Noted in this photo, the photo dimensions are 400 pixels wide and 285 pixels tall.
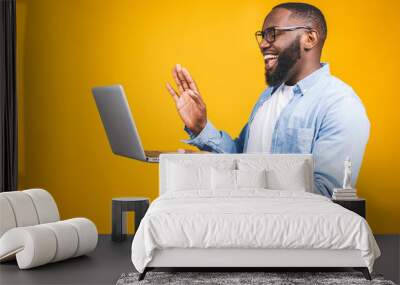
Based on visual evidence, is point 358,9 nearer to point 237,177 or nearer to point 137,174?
point 237,177

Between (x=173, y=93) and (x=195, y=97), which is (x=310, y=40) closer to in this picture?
(x=195, y=97)

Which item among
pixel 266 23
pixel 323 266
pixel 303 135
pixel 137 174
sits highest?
pixel 266 23

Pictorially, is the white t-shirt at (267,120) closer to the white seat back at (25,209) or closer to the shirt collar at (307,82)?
the shirt collar at (307,82)

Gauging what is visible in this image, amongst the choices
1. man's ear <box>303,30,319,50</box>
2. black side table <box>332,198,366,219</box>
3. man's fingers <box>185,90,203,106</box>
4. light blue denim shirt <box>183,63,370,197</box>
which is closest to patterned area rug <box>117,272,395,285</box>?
black side table <box>332,198,366,219</box>

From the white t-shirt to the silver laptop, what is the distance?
1.02 m

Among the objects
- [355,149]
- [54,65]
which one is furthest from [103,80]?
[355,149]

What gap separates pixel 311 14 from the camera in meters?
6.93

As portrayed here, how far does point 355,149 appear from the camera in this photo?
6891mm

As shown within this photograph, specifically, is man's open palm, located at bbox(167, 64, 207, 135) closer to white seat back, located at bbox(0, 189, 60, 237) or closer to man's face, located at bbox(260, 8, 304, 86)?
man's face, located at bbox(260, 8, 304, 86)

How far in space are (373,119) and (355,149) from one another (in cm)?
38

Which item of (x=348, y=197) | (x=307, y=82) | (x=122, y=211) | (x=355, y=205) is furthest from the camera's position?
(x=307, y=82)

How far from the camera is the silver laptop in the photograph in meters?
6.55

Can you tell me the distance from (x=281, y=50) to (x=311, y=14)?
50 centimetres

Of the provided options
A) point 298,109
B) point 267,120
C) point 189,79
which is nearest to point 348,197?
point 298,109
